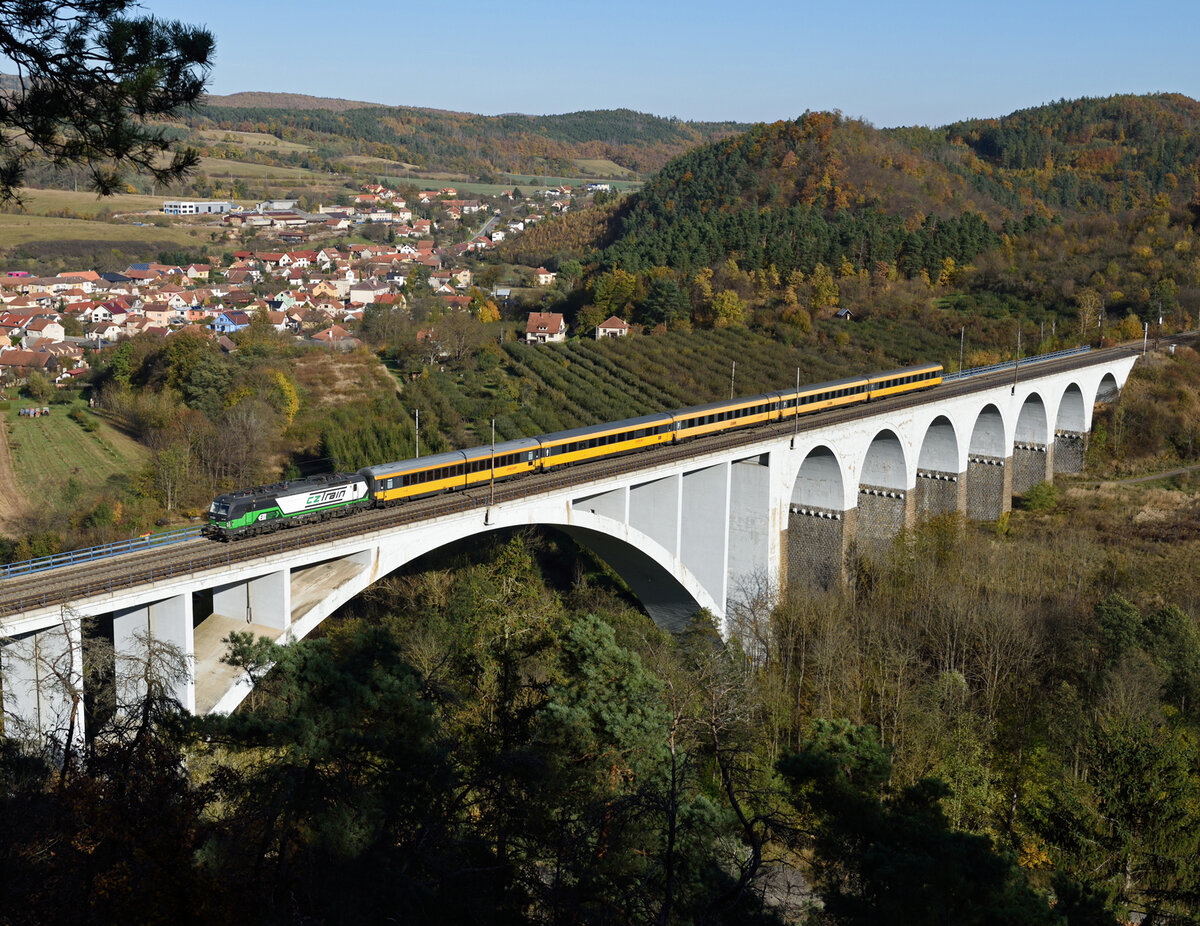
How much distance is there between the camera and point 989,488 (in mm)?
47000

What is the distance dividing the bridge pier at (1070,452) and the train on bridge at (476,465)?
18672 millimetres

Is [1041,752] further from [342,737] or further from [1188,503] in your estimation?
[1188,503]

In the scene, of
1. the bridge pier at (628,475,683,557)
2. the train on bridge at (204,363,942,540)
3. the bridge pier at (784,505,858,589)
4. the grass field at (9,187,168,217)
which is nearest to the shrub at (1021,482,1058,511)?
the train on bridge at (204,363,942,540)

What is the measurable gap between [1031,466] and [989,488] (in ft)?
16.6

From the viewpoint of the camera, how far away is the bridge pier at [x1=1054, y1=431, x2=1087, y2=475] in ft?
174

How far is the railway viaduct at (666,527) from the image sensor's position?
17.5 m

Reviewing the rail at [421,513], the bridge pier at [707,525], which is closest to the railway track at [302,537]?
the rail at [421,513]

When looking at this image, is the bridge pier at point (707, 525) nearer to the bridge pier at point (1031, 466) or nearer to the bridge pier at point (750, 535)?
the bridge pier at point (750, 535)

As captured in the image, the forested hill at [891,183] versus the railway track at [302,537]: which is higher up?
the forested hill at [891,183]

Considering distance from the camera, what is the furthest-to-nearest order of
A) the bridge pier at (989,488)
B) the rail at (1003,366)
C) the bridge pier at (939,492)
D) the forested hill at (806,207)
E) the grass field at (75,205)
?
the grass field at (75,205), the forested hill at (806,207), the rail at (1003,366), the bridge pier at (989,488), the bridge pier at (939,492)

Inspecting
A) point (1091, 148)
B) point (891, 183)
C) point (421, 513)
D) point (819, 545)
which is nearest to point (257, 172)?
point (891, 183)

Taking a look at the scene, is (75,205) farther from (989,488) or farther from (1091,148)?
(1091,148)

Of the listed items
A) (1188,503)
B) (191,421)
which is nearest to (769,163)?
(1188,503)

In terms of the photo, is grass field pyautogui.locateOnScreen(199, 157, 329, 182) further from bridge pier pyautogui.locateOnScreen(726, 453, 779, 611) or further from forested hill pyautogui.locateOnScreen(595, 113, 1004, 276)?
bridge pier pyautogui.locateOnScreen(726, 453, 779, 611)
